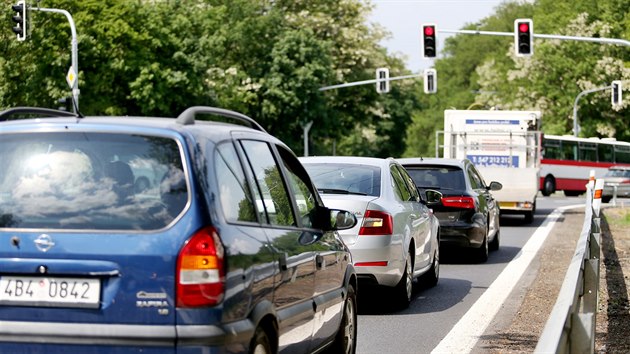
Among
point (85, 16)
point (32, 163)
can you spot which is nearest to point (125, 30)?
point (85, 16)

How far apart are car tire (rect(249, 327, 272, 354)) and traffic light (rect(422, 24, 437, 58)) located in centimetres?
2968

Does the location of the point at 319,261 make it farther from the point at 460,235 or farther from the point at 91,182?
the point at 460,235

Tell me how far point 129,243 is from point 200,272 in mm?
342

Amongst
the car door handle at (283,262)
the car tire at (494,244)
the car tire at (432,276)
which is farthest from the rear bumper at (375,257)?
the car tire at (494,244)

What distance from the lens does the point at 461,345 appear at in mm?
10242

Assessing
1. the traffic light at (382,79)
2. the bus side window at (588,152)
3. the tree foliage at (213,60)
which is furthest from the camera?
the bus side window at (588,152)

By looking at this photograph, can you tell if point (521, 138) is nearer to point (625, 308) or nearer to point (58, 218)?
point (625, 308)

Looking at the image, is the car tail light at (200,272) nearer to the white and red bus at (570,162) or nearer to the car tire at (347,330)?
the car tire at (347,330)

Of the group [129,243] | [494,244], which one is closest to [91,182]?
[129,243]

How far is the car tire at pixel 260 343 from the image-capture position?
20.3 feet

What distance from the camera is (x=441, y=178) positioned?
1995 centimetres

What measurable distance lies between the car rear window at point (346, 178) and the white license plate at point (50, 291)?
7.07 m

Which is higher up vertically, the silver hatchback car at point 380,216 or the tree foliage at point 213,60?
the tree foliage at point 213,60

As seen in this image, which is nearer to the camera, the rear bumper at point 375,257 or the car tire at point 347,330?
the car tire at point 347,330
